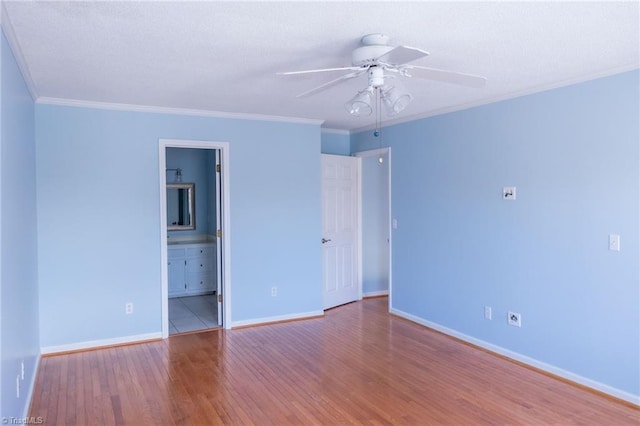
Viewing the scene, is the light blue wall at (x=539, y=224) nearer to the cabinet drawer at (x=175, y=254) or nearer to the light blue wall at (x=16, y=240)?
the cabinet drawer at (x=175, y=254)

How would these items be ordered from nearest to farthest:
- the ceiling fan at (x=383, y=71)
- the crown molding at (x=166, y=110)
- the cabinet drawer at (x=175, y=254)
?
the ceiling fan at (x=383, y=71), the crown molding at (x=166, y=110), the cabinet drawer at (x=175, y=254)

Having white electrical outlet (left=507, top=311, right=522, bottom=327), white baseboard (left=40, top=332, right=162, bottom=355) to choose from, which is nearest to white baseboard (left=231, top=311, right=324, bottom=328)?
white baseboard (left=40, top=332, right=162, bottom=355)

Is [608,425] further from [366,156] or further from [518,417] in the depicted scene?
[366,156]

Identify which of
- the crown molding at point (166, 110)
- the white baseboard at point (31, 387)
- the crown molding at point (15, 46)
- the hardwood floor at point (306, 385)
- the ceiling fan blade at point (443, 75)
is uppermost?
the crown molding at point (166, 110)

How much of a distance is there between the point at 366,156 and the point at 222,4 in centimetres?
419

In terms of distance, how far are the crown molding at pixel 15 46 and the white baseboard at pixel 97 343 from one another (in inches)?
90.5

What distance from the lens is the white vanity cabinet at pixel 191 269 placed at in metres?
6.44

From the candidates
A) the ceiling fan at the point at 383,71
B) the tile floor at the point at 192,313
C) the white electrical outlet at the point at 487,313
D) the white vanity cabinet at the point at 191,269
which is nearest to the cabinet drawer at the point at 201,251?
the white vanity cabinet at the point at 191,269

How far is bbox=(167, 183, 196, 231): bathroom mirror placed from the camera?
6734 mm

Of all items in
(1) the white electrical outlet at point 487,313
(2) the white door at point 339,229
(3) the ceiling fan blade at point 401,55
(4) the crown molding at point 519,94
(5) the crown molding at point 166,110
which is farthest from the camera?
(2) the white door at point 339,229

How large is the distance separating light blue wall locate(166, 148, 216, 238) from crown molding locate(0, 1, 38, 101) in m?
3.04

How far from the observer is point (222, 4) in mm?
2090

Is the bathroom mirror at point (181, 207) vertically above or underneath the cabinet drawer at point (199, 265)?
above

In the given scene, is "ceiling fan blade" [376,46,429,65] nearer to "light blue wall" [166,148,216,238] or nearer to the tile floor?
the tile floor
